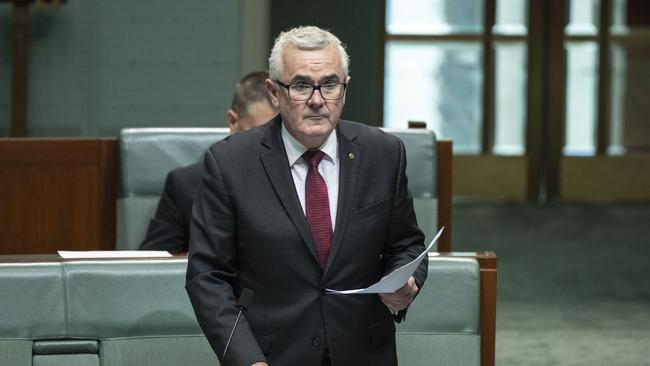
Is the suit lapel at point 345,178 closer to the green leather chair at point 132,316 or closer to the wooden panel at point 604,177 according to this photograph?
the green leather chair at point 132,316

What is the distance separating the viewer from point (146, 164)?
13.8ft

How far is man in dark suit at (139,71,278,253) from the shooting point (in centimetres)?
375

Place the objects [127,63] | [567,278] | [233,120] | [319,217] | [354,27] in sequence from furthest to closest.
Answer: [354,27] < [127,63] < [567,278] < [233,120] < [319,217]

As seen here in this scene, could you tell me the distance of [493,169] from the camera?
34.3ft

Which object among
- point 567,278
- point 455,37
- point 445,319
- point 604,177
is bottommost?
point 567,278

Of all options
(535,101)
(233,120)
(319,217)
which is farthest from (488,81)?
(319,217)

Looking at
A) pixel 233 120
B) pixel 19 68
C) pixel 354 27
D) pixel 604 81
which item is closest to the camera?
pixel 233 120

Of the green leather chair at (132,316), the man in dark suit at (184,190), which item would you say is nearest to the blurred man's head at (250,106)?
the man in dark suit at (184,190)

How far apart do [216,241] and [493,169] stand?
27.5ft

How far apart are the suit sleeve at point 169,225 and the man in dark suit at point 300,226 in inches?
57.8

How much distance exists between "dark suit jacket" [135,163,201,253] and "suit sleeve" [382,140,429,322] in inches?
59.0

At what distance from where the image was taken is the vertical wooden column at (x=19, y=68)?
7074 mm

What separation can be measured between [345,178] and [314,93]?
179 mm

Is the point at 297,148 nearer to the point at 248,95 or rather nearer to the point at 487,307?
the point at 487,307
